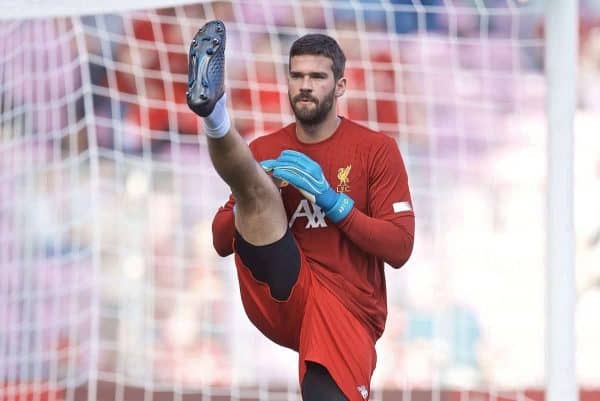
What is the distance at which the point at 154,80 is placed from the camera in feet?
20.7

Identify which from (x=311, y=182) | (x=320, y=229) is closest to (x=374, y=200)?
(x=320, y=229)

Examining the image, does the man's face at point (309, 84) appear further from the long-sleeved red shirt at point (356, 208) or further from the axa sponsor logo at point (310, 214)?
the axa sponsor logo at point (310, 214)

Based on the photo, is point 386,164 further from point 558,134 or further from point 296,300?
point 558,134

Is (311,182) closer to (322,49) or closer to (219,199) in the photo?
(322,49)

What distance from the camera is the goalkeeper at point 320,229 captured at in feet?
11.2

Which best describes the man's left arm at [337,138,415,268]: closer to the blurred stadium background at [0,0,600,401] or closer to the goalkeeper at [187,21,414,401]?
the goalkeeper at [187,21,414,401]

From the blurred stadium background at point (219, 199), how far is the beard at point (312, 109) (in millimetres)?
2177

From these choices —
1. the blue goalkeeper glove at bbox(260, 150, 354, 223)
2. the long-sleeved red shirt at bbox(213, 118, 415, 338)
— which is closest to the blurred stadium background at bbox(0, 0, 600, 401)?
the long-sleeved red shirt at bbox(213, 118, 415, 338)

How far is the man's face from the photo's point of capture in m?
3.54

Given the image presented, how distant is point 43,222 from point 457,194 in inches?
86.6

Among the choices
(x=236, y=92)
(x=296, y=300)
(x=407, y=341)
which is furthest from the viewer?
(x=407, y=341)

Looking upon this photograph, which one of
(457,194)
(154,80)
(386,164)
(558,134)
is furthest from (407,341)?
(386,164)

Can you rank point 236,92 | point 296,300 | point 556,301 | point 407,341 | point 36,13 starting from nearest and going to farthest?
point 296,300 → point 556,301 → point 36,13 → point 236,92 → point 407,341

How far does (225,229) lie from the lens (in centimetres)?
358
